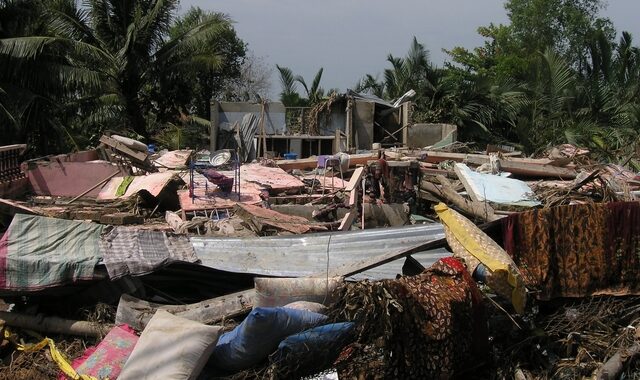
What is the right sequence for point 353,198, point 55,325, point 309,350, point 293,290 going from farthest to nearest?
point 353,198, point 55,325, point 293,290, point 309,350

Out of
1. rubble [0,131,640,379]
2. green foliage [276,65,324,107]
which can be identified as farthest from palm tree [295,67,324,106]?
rubble [0,131,640,379]

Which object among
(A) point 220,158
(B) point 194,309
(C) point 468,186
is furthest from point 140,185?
(B) point 194,309

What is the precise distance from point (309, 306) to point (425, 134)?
1691cm

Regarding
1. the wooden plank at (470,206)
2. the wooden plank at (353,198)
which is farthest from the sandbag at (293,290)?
the wooden plank at (353,198)

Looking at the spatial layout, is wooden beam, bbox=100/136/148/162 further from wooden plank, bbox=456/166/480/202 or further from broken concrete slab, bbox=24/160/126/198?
wooden plank, bbox=456/166/480/202

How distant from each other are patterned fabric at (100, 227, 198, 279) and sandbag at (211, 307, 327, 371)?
3.75ft

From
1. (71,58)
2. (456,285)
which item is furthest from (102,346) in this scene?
(71,58)

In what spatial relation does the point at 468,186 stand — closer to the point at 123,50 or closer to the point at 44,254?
the point at 44,254

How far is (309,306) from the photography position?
172 inches

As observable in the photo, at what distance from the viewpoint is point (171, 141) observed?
21.0 m

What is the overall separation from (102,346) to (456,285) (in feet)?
8.42

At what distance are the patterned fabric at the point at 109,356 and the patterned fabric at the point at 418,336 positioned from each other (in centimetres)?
150

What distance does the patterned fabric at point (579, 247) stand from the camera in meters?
5.24

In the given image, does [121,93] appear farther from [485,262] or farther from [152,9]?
[485,262]
